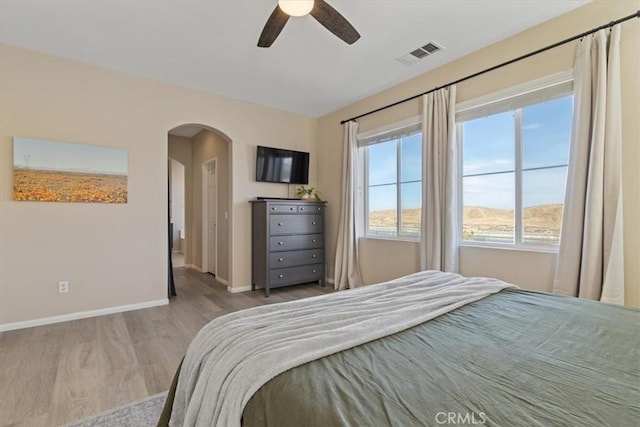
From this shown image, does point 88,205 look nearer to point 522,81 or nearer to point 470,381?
point 470,381

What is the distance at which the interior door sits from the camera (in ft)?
18.1

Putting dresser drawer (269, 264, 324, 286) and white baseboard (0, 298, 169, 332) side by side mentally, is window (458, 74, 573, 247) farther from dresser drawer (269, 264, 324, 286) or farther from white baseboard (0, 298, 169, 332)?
white baseboard (0, 298, 169, 332)

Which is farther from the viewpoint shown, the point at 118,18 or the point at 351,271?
the point at 351,271

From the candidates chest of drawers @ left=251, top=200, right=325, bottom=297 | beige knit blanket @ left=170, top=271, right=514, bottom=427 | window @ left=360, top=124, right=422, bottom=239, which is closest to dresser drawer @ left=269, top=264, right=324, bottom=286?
chest of drawers @ left=251, top=200, right=325, bottom=297

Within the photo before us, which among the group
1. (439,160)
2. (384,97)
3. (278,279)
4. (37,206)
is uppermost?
(384,97)

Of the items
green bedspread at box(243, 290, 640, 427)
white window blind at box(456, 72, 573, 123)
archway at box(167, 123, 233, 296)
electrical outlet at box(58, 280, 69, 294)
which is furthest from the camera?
archway at box(167, 123, 233, 296)

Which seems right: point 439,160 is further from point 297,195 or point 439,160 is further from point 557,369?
point 557,369

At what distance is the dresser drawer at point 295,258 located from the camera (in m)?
4.24

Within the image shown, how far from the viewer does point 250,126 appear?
4.54 meters

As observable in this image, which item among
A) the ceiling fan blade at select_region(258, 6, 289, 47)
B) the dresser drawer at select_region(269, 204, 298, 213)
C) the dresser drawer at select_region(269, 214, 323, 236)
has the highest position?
the ceiling fan blade at select_region(258, 6, 289, 47)

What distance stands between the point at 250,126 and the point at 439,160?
2.77 metres

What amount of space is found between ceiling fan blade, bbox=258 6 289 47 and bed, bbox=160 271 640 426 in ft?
6.28

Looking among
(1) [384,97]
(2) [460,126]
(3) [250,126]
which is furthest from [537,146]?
(3) [250,126]

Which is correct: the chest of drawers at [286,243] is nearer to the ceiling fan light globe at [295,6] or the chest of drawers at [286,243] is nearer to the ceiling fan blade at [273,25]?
the ceiling fan blade at [273,25]
